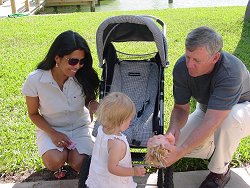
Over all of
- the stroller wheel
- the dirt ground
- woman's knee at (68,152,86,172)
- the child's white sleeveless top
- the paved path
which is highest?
the child's white sleeveless top

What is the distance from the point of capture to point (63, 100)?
308 cm

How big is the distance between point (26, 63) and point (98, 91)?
9.73 feet

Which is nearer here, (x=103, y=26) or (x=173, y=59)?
(x=103, y=26)

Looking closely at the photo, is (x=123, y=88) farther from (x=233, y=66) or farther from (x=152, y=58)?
(x=233, y=66)

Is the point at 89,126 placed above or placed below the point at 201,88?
below

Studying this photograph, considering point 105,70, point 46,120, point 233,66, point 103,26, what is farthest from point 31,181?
point 233,66

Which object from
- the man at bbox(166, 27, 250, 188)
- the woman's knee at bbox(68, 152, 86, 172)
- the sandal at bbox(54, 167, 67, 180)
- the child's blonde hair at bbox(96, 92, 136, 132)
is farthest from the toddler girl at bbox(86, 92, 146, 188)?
the sandal at bbox(54, 167, 67, 180)

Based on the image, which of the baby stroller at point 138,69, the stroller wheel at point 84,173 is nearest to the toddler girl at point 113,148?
the stroller wheel at point 84,173

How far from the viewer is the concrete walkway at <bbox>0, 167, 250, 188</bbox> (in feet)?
9.90

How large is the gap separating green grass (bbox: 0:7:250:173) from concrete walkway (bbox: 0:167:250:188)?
0.13 meters

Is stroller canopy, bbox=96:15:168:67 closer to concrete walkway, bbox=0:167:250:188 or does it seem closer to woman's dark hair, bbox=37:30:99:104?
woman's dark hair, bbox=37:30:99:104

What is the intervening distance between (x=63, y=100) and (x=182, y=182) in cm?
109

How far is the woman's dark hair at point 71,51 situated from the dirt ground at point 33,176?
1.96 ft

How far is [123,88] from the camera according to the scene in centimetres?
358
